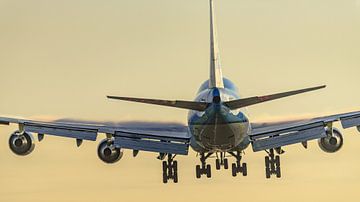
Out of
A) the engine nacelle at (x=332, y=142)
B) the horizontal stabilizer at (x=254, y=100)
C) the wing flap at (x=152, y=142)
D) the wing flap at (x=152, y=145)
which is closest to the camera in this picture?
the horizontal stabilizer at (x=254, y=100)

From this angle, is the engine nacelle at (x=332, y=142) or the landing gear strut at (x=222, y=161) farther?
the landing gear strut at (x=222, y=161)

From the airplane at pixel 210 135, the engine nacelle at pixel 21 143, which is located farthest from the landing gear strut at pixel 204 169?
the engine nacelle at pixel 21 143

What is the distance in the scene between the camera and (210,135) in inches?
2653

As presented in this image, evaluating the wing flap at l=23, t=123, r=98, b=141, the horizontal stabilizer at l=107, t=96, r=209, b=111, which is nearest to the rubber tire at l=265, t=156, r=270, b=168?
the wing flap at l=23, t=123, r=98, b=141

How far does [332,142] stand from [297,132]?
279 centimetres

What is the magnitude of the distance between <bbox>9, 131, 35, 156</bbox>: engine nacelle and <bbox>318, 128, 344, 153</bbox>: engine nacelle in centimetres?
2156

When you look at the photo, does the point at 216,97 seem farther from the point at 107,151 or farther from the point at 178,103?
the point at 107,151

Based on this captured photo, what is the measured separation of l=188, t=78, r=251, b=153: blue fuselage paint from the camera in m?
65.2

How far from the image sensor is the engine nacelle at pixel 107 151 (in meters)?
76.8

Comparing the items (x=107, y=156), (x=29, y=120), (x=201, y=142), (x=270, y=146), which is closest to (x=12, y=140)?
(x=29, y=120)

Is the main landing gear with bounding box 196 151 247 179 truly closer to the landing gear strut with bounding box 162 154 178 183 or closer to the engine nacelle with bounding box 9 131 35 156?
the landing gear strut with bounding box 162 154 178 183

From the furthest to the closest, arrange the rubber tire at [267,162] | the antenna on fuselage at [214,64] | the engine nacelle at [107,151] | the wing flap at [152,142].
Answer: the rubber tire at [267,162]
the engine nacelle at [107,151]
the wing flap at [152,142]
the antenna on fuselage at [214,64]

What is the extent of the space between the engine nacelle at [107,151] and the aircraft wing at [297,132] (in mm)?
10395

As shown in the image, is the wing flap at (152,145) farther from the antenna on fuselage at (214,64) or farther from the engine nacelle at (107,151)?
the antenna on fuselage at (214,64)
